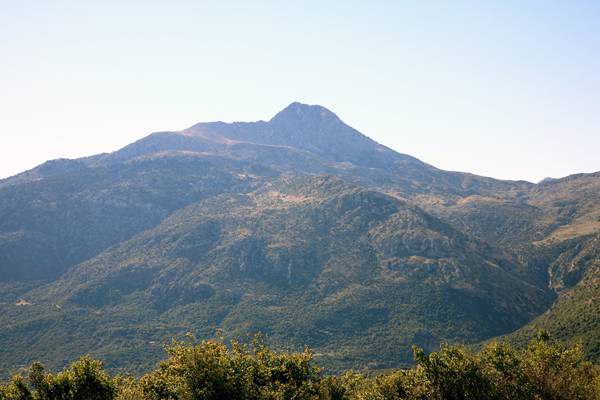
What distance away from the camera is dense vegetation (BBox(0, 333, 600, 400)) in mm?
58781

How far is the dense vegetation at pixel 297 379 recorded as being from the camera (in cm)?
5878

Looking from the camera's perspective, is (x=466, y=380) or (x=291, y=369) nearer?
(x=466, y=380)

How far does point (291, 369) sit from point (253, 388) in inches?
403

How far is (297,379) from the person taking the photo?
72250 mm

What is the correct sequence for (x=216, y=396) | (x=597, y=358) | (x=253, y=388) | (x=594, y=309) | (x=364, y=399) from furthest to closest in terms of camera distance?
(x=594, y=309) → (x=597, y=358) → (x=364, y=399) → (x=253, y=388) → (x=216, y=396)

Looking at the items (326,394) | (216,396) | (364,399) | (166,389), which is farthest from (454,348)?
(166,389)

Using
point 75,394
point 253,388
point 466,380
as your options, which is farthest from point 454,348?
point 75,394

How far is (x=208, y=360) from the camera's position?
5975 cm

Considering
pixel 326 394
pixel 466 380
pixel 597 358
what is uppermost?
pixel 466 380

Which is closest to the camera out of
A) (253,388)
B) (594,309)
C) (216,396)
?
(216,396)

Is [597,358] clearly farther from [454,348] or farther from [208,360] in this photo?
[208,360]

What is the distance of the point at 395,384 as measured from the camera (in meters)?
72.6

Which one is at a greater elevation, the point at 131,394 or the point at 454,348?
the point at 454,348

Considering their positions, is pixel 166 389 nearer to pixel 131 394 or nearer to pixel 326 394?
pixel 131 394
